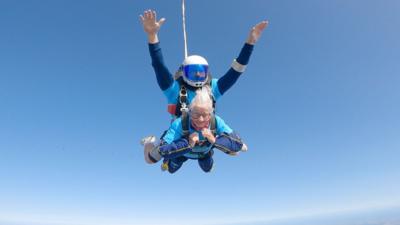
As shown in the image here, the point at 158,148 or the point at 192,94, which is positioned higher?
the point at 192,94

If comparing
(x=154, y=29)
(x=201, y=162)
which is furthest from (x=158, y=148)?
(x=154, y=29)

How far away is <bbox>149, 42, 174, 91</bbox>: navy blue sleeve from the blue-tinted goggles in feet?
0.90

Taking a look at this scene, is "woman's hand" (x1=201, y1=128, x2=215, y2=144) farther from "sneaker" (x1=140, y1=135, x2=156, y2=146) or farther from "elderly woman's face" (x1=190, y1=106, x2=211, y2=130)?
"sneaker" (x1=140, y1=135, x2=156, y2=146)

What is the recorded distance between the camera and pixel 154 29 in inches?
165

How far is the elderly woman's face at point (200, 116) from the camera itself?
166 inches

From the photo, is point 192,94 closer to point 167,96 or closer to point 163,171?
point 167,96

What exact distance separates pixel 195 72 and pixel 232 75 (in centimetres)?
84

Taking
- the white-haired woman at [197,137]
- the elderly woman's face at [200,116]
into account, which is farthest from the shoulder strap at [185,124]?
the elderly woman's face at [200,116]

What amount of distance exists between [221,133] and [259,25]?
1.96 meters

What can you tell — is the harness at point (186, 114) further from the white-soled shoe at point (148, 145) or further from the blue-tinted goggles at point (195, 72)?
the white-soled shoe at point (148, 145)

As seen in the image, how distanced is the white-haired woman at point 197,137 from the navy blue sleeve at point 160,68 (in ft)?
1.74

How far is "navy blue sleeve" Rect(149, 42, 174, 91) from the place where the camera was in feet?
14.5

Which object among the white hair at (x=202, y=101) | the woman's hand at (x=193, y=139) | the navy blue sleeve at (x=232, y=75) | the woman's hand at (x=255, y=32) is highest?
the woman's hand at (x=255, y=32)

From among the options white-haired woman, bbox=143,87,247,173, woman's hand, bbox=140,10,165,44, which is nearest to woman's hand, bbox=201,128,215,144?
white-haired woman, bbox=143,87,247,173
